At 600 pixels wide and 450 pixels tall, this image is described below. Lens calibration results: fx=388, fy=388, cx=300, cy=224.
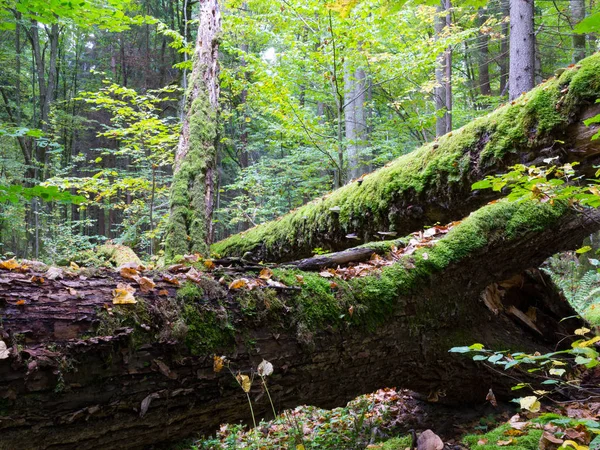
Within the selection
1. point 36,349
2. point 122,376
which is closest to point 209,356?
point 122,376

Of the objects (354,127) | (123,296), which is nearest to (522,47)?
(354,127)

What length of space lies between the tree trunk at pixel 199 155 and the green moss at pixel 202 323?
4289mm

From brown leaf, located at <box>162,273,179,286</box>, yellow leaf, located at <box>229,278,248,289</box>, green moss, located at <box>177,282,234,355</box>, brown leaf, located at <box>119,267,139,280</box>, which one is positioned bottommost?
green moss, located at <box>177,282,234,355</box>

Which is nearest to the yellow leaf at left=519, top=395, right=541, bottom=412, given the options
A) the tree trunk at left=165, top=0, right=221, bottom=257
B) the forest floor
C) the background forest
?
the forest floor

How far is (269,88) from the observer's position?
8.59 m

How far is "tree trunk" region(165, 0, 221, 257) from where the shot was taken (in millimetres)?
6422

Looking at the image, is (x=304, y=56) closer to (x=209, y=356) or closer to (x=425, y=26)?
(x=425, y=26)

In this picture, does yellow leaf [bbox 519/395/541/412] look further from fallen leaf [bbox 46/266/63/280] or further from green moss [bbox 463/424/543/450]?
fallen leaf [bbox 46/266/63/280]

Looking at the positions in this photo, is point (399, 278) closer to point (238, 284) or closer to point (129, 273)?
point (238, 284)

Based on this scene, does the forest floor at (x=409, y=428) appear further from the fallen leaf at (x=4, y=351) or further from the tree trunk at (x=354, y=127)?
the tree trunk at (x=354, y=127)

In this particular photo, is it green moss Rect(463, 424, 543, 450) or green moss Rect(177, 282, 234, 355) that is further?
green moss Rect(463, 424, 543, 450)

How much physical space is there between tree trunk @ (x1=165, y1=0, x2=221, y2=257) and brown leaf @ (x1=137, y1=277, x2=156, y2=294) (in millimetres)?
4298

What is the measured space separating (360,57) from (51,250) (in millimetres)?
10886

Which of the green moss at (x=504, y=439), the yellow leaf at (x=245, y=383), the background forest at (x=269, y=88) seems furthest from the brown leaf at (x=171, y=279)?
the green moss at (x=504, y=439)
